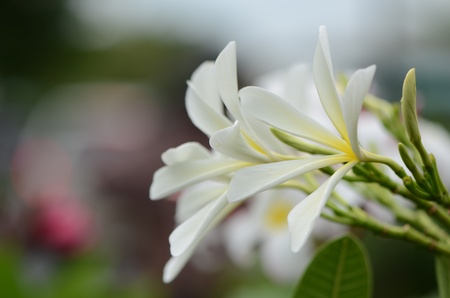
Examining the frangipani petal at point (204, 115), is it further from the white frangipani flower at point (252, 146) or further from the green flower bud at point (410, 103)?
the green flower bud at point (410, 103)

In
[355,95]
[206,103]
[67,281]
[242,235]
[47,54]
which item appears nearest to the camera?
[355,95]

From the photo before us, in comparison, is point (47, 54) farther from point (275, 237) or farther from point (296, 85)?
point (296, 85)

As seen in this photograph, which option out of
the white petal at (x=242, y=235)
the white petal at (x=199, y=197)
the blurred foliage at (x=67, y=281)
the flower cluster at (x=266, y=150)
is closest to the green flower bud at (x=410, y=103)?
the flower cluster at (x=266, y=150)

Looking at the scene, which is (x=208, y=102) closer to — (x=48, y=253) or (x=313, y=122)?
(x=313, y=122)

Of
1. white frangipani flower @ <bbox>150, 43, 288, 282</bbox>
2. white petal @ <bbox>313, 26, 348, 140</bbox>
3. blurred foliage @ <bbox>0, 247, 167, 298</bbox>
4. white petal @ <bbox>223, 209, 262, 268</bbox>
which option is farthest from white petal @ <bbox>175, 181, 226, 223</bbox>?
blurred foliage @ <bbox>0, 247, 167, 298</bbox>

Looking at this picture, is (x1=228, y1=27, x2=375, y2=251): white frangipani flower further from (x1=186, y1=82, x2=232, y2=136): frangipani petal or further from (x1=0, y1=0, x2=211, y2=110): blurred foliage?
(x1=0, y1=0, x2=211, y2=110): blurred foliage

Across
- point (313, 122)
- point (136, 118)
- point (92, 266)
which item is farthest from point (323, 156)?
point (136, 118)

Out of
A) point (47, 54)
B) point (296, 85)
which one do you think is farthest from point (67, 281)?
point (47, 54)
